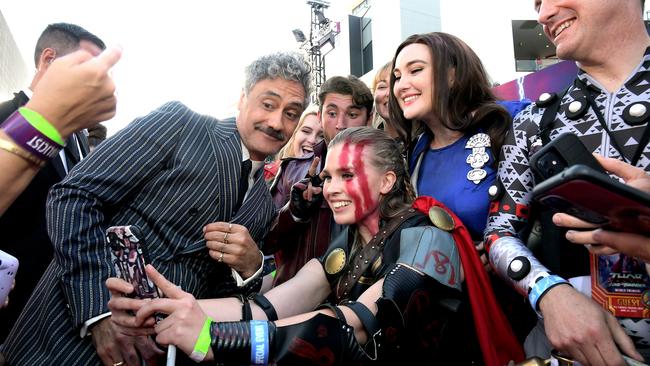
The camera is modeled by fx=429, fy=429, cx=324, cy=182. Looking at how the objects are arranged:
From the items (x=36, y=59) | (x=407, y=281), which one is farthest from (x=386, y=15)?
(x=407, y=281)

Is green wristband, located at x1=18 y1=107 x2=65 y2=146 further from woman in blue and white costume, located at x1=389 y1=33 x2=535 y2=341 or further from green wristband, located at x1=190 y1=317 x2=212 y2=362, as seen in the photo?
woman in blue and white costume, located at x1=389 y1=33 x2=535 y2=341

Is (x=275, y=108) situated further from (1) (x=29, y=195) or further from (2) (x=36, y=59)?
(2) (x=36, y=59)

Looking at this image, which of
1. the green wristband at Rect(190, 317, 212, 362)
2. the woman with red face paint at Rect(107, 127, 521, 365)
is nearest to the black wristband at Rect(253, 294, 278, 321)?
the woman with red face paint at Rect(107, 127, 521, 365)

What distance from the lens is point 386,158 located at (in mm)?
2633

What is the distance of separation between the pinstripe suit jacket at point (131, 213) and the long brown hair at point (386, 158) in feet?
2.49

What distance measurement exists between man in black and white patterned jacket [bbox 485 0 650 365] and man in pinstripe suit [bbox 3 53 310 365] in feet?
4.00

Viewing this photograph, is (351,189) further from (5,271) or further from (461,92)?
(5,271)

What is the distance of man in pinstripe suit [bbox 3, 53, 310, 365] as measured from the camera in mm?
1755

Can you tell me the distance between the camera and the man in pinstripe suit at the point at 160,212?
1755mm

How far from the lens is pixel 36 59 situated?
3.37 metres

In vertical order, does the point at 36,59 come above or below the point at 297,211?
above

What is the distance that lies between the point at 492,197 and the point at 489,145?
51 centimetres

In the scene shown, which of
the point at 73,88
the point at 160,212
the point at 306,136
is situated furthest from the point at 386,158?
the point at 306,136

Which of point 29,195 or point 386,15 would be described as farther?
point 386,15
